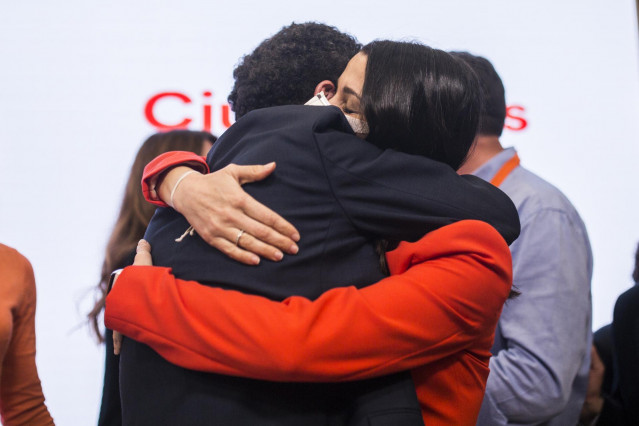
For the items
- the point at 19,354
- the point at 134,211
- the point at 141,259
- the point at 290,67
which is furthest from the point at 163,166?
the point at 134,211

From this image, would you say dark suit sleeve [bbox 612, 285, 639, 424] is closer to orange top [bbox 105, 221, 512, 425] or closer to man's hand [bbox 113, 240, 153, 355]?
orange top [bbox 105, 221, 512, 425]

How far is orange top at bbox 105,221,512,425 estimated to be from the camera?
2.23 ft

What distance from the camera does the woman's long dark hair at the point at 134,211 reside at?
1479mm

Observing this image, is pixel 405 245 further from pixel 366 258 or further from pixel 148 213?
pixel 148 213

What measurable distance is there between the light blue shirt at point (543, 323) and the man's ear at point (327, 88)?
64cm

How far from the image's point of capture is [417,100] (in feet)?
2.74

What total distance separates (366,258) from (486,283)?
0.54 ft

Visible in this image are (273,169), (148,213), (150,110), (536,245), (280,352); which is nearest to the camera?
(280,352)

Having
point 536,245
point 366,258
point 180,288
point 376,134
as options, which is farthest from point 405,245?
point 536,245

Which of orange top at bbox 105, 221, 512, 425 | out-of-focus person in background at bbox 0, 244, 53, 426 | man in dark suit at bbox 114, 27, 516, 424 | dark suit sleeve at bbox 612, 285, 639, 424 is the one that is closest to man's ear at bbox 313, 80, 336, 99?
man in dark suit at bbox 114, 27, 516, 424

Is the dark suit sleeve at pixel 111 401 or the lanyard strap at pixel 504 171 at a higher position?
the lanyard strap at pixel 504 171

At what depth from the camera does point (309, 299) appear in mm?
755

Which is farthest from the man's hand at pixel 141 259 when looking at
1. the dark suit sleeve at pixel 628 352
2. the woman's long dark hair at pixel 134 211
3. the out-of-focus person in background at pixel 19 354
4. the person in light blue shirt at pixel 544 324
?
the dark suit sleeve at pixel 628 352

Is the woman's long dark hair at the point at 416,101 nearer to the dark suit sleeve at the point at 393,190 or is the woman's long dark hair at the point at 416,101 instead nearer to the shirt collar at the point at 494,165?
the dark suit sleeve at the point at 393,190
